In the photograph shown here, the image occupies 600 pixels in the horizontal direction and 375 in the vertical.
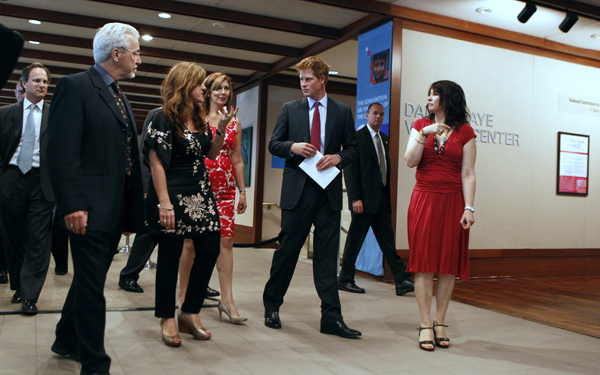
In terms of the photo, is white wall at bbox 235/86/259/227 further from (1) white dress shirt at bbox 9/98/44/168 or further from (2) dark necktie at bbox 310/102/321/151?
(2) dark necktie at bbox 310/102/321/151

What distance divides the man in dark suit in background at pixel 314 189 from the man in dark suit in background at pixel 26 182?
1585 millimetres

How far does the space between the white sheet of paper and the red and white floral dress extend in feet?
1.69

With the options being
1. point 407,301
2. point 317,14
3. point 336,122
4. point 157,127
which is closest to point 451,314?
point 407,301

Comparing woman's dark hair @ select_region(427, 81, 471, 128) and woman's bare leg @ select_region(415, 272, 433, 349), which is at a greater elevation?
woman's dark hair @ select_region(427, 81, 471, 128)

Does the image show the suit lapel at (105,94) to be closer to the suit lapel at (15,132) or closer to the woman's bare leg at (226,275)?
the woman's bare leg at (226,275)

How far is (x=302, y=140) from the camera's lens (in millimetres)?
3311

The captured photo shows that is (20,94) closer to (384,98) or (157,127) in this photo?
(157,127)

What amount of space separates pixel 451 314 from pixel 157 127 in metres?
2.58

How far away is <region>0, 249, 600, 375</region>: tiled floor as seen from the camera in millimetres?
2502

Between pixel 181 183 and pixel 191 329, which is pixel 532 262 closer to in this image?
pixel 191 329

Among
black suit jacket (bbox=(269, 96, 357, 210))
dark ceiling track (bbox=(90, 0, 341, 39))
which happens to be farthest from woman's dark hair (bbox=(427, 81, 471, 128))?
dark ceiling track (bbox=(90, 0, 341, 39))

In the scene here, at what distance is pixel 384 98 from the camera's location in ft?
18.9

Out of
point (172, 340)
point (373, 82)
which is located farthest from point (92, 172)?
point (373, 82)

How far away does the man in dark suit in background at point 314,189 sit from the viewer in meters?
3.21
